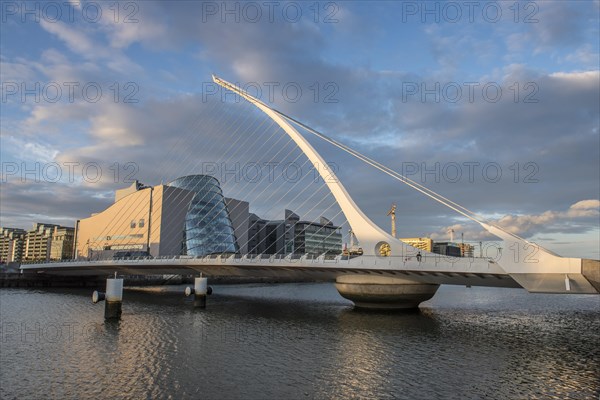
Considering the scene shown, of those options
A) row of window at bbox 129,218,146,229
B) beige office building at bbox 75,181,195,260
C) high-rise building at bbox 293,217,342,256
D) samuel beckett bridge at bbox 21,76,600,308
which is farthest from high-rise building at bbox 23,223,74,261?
samuel beckett bridge at bbox 21,76,600,308

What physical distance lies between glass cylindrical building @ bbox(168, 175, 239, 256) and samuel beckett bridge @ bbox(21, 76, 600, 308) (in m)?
57.8

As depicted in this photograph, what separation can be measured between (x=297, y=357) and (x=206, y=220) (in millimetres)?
92579

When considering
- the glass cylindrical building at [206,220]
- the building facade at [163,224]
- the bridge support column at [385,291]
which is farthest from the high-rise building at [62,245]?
the bridge support column at [385,291]

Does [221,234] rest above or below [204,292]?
above

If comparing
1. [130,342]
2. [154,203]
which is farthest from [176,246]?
[130,342]

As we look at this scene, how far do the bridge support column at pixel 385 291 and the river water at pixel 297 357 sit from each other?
7.60 ft

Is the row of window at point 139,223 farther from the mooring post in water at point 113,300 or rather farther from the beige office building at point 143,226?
the mooring post in water at point 113,300

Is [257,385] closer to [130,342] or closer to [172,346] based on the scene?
[172,346]

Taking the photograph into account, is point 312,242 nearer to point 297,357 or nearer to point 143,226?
point 143,226

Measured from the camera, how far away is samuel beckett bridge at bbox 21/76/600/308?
24.6m

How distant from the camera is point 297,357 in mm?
19656

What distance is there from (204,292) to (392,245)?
18231 millimetres

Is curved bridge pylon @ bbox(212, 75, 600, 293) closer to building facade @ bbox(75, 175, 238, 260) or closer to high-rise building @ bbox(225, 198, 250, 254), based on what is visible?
building facade @ bbox(75, 175, 238, 260)

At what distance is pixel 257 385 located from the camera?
15219mm
